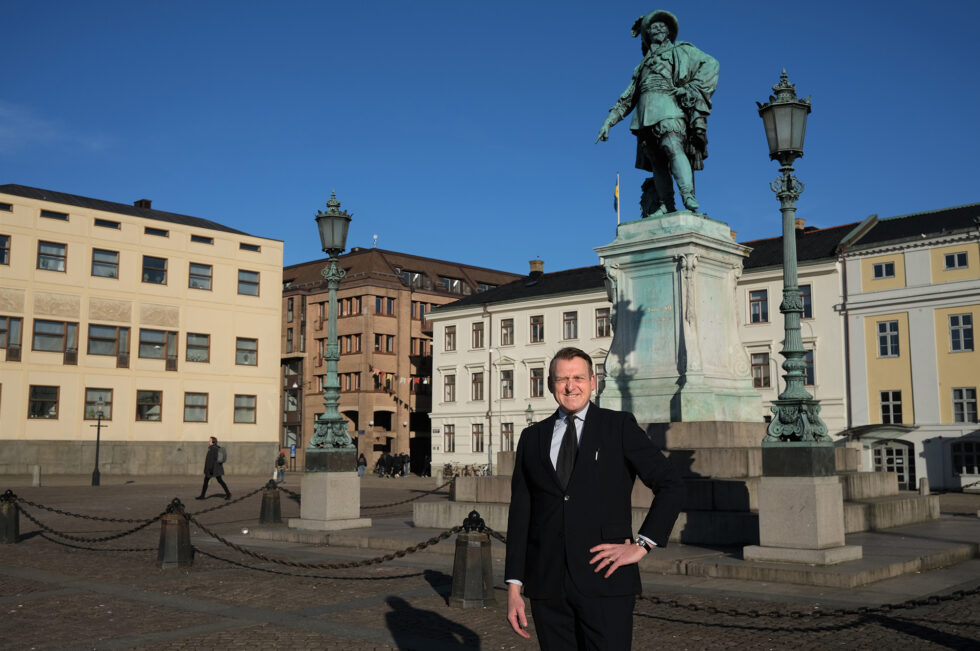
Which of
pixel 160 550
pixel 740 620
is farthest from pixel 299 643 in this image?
pixel 160 550

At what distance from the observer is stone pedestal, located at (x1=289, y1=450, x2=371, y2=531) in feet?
51.8

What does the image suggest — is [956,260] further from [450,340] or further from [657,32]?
[657,32]

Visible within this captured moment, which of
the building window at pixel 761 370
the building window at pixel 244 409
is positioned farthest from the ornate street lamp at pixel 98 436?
the building window at pixel 761 370

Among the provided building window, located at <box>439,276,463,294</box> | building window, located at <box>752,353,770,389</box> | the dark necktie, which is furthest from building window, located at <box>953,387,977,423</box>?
the dark necktie

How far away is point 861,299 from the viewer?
46625 millimetres

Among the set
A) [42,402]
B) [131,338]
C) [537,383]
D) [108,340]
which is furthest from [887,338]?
[42,402]

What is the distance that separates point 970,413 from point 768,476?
36.9 m

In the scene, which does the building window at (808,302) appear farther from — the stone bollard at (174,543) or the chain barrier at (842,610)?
the chain barrier at (842,610)

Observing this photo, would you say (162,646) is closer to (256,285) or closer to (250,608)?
(250,608)

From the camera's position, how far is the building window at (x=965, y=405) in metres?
42.8

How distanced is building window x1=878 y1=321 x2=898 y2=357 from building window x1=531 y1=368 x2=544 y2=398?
2006 cm

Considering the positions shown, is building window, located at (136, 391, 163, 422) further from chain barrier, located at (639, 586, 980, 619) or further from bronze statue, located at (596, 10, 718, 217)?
chain barrier, located at (639, 586, 980, 619)

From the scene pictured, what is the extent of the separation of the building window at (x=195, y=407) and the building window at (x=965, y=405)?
125 feet

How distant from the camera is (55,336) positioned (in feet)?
157
